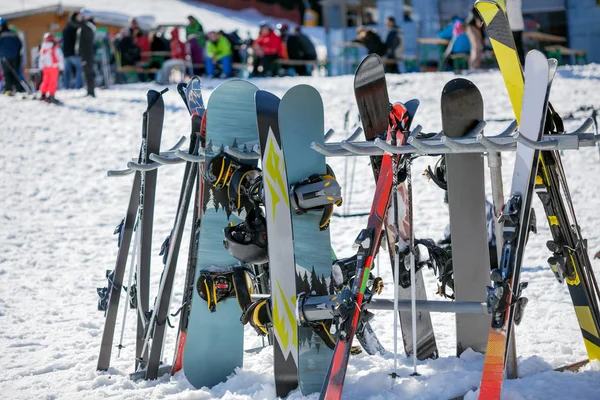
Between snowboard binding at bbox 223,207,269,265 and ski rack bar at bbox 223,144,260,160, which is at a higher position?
ski rack bar at bbox 223,144,260,160

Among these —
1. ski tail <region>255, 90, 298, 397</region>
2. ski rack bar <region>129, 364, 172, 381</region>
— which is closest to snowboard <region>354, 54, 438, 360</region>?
ski tail <region>255, 90, 298, 397</region>

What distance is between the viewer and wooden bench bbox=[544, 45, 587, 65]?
17.2 meters

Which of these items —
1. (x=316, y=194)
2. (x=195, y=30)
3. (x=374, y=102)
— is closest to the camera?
(x=316, y=194)

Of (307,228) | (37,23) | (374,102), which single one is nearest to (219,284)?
(307,228)

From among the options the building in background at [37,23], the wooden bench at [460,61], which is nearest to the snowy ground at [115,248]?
the wooden bench at [460,61]

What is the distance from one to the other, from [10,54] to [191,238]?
14.2 m

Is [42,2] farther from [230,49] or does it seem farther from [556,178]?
[556,178]

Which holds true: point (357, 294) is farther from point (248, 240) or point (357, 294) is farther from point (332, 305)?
point (248, 240)

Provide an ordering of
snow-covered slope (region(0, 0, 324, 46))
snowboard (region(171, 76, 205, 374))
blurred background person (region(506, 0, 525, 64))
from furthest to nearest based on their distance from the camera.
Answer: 1. snow-covered slope (region(0, 0, 324, 46))
2. blurred background person (region(506, 0, 525, 64))
3. snowboard (region(171, 76, 205, 374))

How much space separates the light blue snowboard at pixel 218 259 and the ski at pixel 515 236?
1.36 metres

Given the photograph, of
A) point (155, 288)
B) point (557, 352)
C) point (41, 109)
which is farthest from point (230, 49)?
point (557, 352)

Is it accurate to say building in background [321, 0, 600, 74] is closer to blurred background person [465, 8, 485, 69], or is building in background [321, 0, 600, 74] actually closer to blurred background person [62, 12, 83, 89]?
blurred background person [465, 8, 485, 69]

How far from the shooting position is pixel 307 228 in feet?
11.6

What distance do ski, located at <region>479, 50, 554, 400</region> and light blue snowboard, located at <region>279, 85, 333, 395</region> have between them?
86 centimetres
